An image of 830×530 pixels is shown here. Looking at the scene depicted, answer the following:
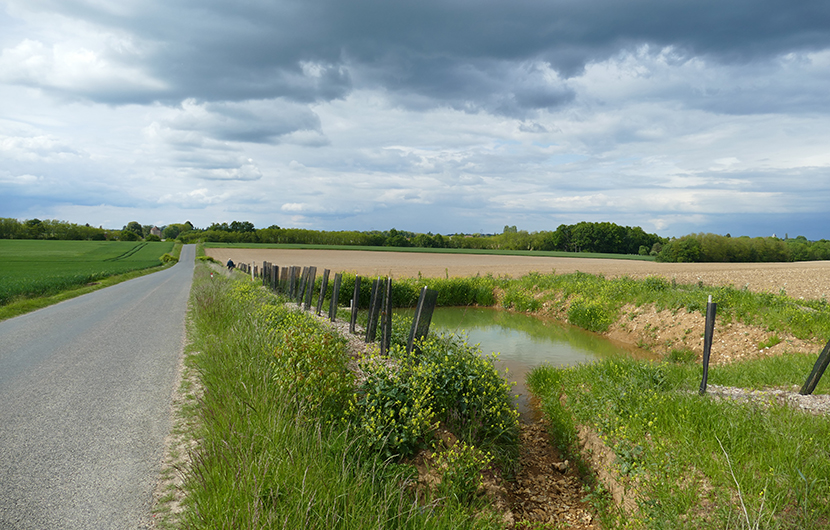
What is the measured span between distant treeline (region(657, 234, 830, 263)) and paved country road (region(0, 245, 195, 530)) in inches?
2712

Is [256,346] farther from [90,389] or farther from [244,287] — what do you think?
[244,287]

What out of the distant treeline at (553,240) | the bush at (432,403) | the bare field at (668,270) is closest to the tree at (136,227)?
the distant treeline at (553,240)

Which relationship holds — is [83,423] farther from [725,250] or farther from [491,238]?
[491,238]

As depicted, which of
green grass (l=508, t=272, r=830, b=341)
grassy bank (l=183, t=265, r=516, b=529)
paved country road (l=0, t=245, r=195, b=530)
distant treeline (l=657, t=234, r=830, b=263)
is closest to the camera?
grassy bank (l=183, t=265, r=516, b=529)

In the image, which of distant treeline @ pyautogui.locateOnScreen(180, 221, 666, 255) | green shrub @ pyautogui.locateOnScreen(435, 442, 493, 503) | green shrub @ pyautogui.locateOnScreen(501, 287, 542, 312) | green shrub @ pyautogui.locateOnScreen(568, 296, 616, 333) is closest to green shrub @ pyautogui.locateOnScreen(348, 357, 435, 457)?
green shrub @ pyautogui.locateOnScreen(435, 442, 493, 503)

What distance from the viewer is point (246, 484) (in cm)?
322

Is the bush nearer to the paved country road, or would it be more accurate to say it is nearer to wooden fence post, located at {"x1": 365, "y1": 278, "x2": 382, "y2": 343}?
the paved country road

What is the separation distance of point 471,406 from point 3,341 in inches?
491

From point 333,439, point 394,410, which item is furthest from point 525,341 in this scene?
point 333,439

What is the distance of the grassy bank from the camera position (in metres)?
3.20

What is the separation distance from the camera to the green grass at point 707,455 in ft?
11.7

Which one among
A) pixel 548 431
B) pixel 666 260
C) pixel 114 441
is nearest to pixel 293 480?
A: pixel 114 441

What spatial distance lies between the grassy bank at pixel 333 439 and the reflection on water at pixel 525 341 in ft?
9.87

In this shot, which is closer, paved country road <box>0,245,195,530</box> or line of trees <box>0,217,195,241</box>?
paved country road <box>0,245,195,530</box>
